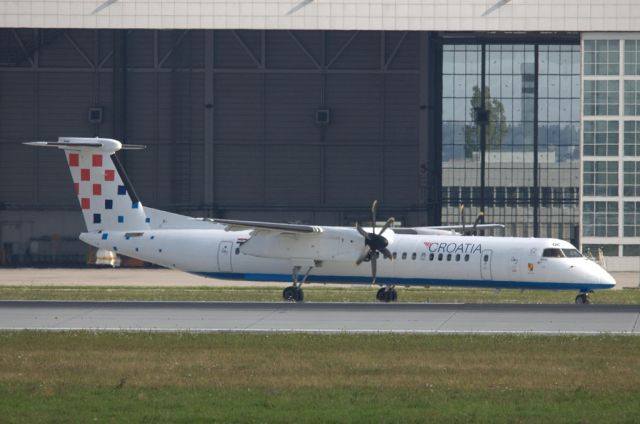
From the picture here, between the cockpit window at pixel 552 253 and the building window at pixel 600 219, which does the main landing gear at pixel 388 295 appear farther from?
the building window at pixel 600 219

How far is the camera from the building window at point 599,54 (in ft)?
216

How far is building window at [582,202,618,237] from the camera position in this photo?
66.8 meters

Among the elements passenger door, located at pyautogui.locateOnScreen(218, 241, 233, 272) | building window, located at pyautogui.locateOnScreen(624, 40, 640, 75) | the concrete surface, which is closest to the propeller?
passenger door, located at pyautogui.locateOnScreen(218, 241, 233, 272)

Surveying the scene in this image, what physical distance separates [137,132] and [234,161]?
6.35m

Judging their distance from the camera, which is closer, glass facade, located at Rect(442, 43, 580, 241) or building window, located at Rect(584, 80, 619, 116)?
building window, located at Rect(584, 80, 619, 116)

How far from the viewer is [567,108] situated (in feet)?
237

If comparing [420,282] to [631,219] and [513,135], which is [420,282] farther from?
[513,135]

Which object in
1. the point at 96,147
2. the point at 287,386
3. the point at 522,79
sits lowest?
the point at 287,386

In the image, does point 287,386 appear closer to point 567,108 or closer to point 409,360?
point 409,360

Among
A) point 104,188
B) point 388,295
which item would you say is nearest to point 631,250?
point 388,295

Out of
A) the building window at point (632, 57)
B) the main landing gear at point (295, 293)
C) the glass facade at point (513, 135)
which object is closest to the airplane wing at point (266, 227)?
the main landing gear at point (295, 293)

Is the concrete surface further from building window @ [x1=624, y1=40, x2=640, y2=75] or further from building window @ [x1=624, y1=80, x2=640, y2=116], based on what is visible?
building window @ [x1=624, y1=40, x2=640, y2=75]

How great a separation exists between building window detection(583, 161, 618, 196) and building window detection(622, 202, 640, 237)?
1.13 m

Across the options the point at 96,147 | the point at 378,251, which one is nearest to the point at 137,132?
the point at 96,147
